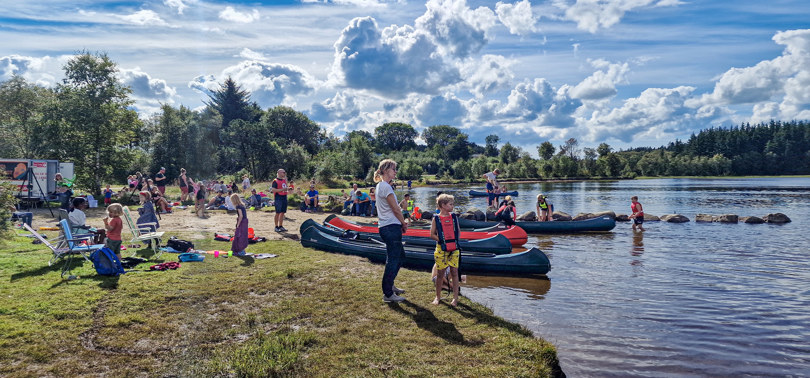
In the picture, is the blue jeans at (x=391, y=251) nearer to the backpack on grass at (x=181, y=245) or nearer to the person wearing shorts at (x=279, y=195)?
the backpack on grass at (x=181, y=245)

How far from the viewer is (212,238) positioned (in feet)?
39.0

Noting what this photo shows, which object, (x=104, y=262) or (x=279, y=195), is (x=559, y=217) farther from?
(x=104, y=262)

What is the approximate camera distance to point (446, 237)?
6113 millimetres

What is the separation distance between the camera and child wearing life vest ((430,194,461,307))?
20.1 ft

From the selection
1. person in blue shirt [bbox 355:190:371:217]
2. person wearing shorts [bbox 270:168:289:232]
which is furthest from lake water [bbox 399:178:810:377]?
person in blue shirt [bbox 355:190:371:217]

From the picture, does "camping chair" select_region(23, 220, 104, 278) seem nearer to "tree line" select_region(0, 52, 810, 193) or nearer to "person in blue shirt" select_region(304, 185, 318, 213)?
"person in blue shirt" select_region(304, 185, 318, 213)

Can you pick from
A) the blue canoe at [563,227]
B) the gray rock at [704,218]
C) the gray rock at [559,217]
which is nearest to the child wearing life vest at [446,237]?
the blue canoe at [563,227]

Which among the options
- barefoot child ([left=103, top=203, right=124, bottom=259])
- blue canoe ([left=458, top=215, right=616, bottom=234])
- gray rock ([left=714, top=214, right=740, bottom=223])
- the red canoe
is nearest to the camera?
barefoot child ([left=103, top=203, right=124, bottom=259])

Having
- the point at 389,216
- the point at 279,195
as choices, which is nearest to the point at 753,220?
the point at 279,195

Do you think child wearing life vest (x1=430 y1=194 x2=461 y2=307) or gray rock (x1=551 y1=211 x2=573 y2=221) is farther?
gray rock (x1=551 y1=211 x2=573 y2=221)

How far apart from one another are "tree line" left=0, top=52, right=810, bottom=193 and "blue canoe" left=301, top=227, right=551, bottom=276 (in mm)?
20109

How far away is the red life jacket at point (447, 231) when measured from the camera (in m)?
6.10

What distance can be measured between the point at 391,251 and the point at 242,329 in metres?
2.22

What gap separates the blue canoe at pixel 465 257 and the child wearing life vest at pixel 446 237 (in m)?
2.87
